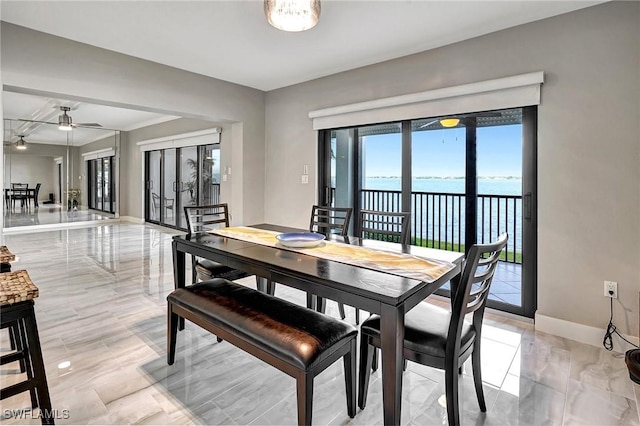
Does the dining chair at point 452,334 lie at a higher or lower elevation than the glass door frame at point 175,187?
lower

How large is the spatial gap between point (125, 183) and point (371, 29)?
27.2 feet

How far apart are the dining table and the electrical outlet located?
140 cm

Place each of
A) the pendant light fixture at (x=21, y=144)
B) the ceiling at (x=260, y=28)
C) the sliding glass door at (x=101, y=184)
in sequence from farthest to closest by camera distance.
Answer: the sliding glass door at (x=101, y=184) < the pendant light fixture at (x=21, y=144) < the ceiling at (x=260, y=28)

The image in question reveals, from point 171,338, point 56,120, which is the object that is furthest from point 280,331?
point 56,120

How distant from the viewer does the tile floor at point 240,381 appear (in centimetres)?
166

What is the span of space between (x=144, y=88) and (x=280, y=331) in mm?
3414

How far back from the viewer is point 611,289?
7.91ft

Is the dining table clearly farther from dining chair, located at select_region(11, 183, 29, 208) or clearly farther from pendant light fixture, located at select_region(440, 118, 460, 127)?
dining chair, located at select_region(11, 183, 29, 208)

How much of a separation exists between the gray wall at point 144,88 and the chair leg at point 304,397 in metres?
3.48

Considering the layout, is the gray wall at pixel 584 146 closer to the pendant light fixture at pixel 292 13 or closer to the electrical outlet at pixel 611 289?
the electrical outlet at pixel 611 289

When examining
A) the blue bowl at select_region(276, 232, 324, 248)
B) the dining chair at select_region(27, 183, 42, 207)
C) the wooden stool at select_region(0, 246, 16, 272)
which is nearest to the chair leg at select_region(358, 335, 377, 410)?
the blue bowl at select_region(276, 232, 324, 248)

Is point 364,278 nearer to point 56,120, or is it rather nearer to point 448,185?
point 448,185

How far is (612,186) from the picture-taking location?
2381 millimetres

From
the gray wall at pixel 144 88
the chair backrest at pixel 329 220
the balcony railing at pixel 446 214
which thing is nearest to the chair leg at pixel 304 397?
the chair backrest at pixel 329 220
